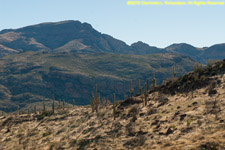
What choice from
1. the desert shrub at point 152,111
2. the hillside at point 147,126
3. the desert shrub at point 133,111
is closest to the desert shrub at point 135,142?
the hillside at point 147,126

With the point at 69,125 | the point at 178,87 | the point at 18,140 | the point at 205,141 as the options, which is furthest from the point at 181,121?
the point at 18,140

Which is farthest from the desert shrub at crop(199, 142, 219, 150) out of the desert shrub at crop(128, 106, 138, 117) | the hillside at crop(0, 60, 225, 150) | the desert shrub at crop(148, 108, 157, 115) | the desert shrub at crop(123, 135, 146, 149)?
the desert shrub at crop(128, 106, 138, 117)

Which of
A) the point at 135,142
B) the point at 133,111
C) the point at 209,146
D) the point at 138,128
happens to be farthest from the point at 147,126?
the point at 209,146

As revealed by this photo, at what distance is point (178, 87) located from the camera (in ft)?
144

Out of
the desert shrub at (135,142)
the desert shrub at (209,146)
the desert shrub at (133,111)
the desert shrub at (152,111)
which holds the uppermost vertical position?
the desert shrub at (209,146)

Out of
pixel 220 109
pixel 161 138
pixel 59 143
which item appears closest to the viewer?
pixel 161 138

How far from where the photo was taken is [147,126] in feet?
103

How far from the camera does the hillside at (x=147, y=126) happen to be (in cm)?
2444

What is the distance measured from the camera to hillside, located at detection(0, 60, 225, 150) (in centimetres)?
2444

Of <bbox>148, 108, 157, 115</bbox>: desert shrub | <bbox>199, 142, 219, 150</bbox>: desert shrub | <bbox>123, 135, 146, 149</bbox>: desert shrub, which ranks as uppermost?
<bbox>199, 142, 219, 150</bbox>: desert shrub

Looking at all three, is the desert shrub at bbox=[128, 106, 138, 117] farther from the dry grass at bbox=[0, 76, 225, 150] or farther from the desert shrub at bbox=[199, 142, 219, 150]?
the desert shrub at bbox=[199, 142, 219, 150]

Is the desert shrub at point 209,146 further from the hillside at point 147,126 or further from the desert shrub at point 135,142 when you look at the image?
the desert shrub at point 135,142

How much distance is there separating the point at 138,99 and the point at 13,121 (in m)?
26.6

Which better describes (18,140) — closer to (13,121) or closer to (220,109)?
(13,121)
